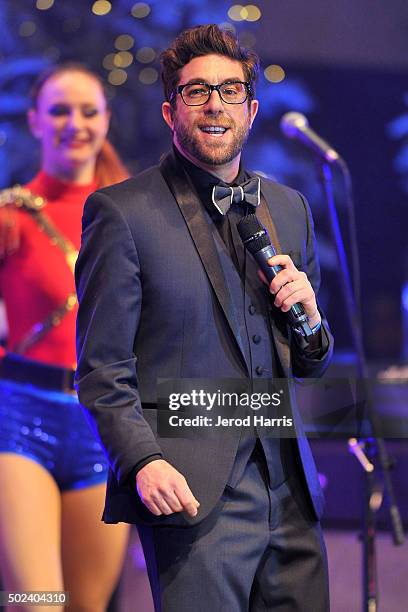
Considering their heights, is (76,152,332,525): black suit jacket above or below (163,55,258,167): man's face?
below

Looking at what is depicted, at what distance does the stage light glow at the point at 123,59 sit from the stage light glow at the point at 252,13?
694mm

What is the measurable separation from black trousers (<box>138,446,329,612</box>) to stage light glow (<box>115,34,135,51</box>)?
3.60 m

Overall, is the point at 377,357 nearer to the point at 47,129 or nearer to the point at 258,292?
the point at 47,129

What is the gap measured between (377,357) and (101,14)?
7.95 feet

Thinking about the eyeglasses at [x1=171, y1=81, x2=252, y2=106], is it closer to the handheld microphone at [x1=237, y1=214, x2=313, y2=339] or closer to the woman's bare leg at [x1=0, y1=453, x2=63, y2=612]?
the handheld microphone at [x1=237, y1=214, x2=313, y2=339]

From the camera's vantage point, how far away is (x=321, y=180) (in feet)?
9.27

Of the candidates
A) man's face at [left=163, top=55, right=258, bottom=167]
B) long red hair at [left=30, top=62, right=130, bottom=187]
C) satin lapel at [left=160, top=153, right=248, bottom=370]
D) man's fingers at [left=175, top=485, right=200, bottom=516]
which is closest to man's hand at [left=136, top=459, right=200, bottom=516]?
man's fingers at [left=175, top=485, right=200, bottom=516]

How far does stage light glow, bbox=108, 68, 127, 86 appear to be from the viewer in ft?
16.6

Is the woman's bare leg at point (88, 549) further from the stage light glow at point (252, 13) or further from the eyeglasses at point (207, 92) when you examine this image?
the stage light glow at point (252, 13)

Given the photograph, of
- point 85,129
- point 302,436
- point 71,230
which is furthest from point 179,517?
point 85,129

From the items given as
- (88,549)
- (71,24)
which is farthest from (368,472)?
(71,24)

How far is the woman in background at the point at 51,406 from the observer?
2520 millimetres

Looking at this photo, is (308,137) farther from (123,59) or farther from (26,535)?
(123,59)

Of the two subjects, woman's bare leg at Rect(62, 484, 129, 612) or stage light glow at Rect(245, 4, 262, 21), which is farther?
stage light glow at Rect(245, 4, 262, 21)
